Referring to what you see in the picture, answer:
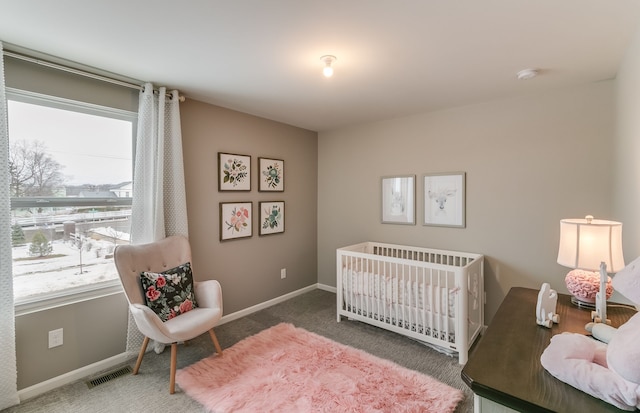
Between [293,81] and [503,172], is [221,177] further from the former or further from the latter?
[503,172]

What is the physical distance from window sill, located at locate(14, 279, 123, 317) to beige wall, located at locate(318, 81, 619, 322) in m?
2.79

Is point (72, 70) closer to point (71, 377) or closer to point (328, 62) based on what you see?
point (328, 62)

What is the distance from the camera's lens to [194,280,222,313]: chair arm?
2459mm

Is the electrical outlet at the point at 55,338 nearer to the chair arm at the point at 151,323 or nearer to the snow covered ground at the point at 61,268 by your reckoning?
the snow covered ground at the point at 61,268

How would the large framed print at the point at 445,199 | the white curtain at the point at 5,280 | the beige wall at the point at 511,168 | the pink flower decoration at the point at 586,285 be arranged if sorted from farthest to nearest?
1. the large framed print at the point at 445,199
2. the beige wall at the point at 511,168
3. the white curtain at the point at 5,280
4. the pink flower decoration at the point at 586,285

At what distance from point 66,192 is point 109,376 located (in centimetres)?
143

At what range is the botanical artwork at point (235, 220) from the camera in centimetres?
318

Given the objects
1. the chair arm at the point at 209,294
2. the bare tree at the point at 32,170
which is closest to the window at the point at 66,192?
the bare tree at the point at 32,170

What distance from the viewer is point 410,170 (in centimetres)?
346

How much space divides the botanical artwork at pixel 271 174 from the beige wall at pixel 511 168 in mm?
1124

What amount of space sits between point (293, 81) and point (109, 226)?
195cm

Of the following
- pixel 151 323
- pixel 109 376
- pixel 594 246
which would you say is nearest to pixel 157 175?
pixel 151 323

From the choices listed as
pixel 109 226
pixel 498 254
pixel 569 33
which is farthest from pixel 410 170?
pixel 109 226

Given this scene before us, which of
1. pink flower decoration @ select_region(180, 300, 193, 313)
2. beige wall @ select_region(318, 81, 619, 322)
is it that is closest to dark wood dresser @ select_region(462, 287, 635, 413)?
beige wall @ select_region(318, 81, 619, 322)
